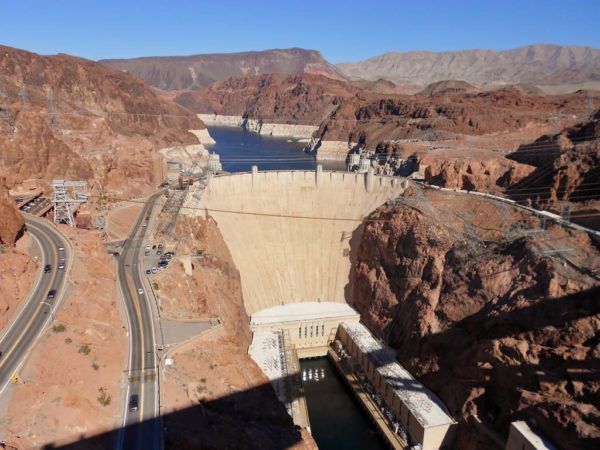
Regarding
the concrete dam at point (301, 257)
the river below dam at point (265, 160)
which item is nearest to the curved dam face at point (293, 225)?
the concrete dam at point (301, 257)

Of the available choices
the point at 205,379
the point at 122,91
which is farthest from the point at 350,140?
the point at 205,379

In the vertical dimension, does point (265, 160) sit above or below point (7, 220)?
below

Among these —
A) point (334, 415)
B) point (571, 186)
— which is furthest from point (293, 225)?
point (571, 186)

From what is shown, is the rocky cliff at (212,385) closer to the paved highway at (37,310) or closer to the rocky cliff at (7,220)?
the paved highway at (37,310)

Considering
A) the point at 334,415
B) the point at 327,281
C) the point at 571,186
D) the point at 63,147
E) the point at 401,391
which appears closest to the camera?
the point at 401,391

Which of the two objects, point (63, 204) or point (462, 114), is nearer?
point (63, 204)

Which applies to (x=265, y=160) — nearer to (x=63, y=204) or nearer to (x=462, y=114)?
(x=462, y=114)

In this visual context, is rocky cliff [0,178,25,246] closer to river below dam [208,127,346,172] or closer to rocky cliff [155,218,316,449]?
rocky cliff [155,218,316,449]
